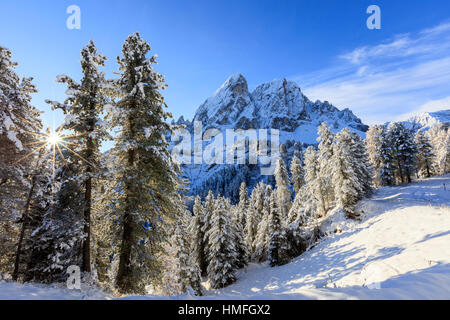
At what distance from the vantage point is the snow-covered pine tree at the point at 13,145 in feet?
40.1

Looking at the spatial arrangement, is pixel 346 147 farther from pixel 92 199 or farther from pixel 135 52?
pixel 92 199

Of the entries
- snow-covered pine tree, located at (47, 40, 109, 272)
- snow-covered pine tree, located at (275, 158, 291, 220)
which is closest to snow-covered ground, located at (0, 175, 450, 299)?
snow-covered pine tree, located at (47, 40, 109, 272)

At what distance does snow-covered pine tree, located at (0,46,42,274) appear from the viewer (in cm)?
1223

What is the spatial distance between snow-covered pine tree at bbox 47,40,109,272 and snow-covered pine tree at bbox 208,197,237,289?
69.0ft

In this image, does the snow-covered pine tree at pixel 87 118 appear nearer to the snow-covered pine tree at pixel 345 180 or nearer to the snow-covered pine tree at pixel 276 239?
the snow-covered pine tree at pixel 276 239

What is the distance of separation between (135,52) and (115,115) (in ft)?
12.9

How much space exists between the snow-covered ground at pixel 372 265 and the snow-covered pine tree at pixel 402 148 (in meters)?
16.2

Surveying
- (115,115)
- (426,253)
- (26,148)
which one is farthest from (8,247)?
(426,253)

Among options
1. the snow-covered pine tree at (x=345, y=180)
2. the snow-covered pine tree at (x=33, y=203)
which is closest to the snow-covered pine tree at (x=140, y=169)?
the snow-covered pine tree at (x=33, y=203)

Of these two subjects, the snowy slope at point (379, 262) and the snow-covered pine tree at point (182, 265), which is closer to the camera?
the snowy slope at point (379, 262)

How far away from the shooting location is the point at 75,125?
1096 cm

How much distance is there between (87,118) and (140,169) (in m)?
4.08

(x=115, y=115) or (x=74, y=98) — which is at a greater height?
(x=74, y=98)

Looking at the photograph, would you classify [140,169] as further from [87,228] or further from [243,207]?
[243,207]
